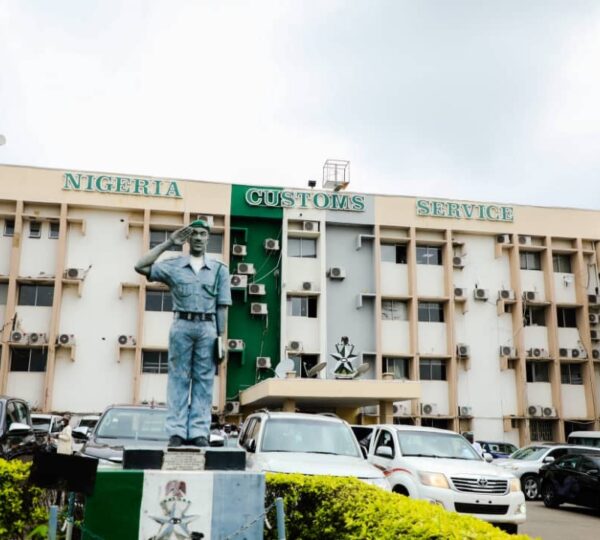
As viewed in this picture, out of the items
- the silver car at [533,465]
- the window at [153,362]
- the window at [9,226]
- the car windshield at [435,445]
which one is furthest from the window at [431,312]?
the car windshield at [435,445]

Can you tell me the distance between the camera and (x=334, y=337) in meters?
27.6

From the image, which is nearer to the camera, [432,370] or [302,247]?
[432,370]

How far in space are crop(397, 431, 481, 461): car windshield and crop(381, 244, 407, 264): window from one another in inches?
690

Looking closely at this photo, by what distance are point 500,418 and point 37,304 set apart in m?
18.1

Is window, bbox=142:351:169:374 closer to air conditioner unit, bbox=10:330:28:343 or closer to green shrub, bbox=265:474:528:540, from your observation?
air conditioner unit, bbox=10:330:28:343

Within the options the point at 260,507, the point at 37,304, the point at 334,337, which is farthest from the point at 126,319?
the point at 260,507

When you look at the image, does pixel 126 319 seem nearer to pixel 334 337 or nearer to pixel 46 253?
pixel 46 253

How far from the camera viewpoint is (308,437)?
363 inches

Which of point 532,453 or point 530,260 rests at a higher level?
point 530,260

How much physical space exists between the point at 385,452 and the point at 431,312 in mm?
18084

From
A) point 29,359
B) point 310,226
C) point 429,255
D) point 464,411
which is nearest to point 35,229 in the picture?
point 29,359

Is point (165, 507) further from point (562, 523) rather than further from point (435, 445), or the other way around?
point (562, 523)

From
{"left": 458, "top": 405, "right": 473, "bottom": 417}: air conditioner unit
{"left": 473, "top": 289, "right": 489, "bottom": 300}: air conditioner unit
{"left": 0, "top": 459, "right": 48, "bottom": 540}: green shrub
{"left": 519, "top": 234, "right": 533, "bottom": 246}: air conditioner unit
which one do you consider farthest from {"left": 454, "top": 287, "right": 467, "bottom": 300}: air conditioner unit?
{"left": 0, "top": 459, "right": 48, "bottom": 540}: green shrub

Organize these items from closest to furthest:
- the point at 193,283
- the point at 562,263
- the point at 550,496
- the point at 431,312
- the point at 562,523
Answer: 1. the point at 193,283
2. the point at 562,523
3. the point at 550,496
4. the point at 431,312
5. the point at 562,263
